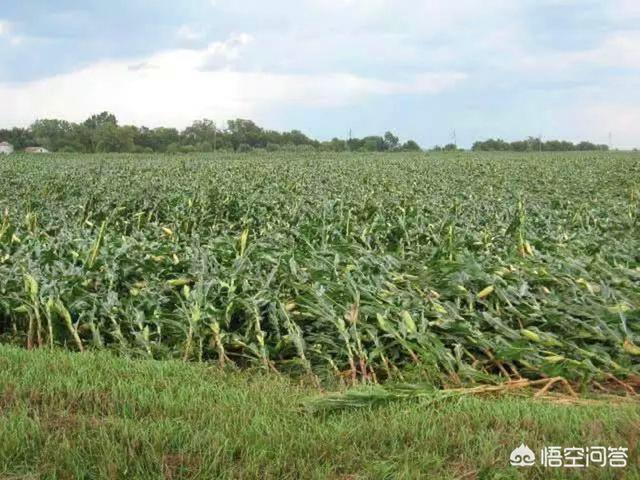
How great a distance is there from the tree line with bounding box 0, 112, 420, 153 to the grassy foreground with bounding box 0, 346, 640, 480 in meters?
64.9

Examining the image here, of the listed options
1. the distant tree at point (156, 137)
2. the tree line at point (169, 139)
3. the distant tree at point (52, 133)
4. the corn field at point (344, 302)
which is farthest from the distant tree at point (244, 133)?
the corn field at point (344, 302)

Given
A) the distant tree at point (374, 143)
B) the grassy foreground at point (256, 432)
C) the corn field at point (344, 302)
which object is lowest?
the grassy foreground at point (256, 432)

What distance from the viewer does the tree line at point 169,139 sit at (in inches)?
2830

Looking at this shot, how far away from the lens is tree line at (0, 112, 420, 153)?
7188cm

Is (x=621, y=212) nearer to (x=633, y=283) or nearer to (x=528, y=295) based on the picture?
(x=633, y=283)

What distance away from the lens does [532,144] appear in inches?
3191

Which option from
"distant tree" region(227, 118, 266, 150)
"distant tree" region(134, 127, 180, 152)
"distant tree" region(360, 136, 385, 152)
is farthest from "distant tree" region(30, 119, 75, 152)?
"distant tree" region(360, 136, 385, 152)

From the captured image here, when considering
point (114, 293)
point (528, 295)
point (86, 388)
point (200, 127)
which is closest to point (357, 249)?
point (528, 295)

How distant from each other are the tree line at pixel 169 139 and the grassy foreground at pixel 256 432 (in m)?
64.9

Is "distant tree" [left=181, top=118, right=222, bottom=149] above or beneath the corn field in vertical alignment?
above

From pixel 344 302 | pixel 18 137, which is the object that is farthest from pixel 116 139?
pixel 344 302

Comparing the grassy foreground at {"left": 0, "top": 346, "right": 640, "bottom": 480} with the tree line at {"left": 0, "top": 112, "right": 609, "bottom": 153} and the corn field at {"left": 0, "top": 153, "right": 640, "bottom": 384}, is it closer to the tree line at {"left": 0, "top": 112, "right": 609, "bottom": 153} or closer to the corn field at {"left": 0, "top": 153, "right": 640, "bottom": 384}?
the corn field at {"left": 0, "top": 153, "right": 640, "bottom": 384}

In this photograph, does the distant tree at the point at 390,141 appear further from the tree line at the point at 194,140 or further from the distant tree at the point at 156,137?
the distant tree at the point at 156,137

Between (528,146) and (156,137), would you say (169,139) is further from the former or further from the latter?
(528,146)
